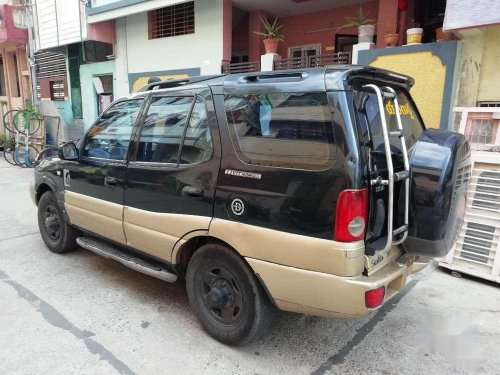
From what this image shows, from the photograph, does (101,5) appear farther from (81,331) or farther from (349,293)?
(349,293)

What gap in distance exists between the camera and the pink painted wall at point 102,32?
1020 centimetres

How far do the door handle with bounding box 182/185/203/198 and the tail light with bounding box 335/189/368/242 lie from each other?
104 cm

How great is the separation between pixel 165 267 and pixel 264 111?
1.59 meters

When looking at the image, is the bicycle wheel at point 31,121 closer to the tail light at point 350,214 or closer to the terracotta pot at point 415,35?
the terracotta pot at point 415,35

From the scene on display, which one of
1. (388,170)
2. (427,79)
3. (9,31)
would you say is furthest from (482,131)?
(9,31)

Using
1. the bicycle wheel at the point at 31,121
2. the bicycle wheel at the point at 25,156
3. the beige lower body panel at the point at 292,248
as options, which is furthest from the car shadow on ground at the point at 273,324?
the bicycle wheel at the point at 31,121

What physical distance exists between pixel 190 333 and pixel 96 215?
1.49 metres

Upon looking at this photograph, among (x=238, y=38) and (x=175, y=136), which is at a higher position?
(x=238, y=38)

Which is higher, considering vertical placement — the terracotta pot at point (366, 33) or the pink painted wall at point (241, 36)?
the pink painted wall at point (241, 36)

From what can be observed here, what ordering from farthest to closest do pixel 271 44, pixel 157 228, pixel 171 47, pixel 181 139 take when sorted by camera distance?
pixel 171 47 → pixel 271 44 → pixel 157 228 → pixel 181 139

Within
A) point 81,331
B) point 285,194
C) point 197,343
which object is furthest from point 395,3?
point 81,331

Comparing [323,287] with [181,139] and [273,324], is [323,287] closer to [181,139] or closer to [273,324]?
[273,324]

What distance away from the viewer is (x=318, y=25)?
26.1 ft

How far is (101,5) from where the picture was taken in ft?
31.3
